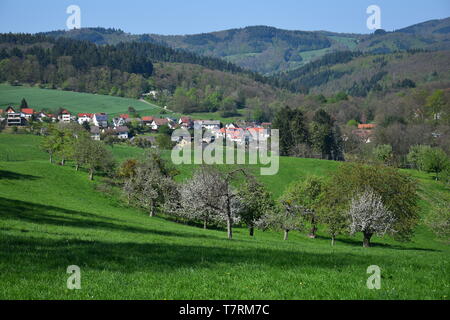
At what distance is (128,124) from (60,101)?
47.8 m

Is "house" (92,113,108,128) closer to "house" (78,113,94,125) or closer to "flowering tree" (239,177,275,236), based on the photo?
"house" (78,113,94,125)

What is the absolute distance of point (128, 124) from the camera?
15675 centimetres

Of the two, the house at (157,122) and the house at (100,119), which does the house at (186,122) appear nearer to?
the house at (157,122)

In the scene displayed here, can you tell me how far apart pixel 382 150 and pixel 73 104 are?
13164 cm

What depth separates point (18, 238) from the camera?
15.7m

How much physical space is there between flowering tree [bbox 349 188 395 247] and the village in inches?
3349

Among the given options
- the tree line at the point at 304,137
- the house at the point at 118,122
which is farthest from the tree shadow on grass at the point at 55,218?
the house at the point at 118,122

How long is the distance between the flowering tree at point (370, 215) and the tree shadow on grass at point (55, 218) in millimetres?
18389

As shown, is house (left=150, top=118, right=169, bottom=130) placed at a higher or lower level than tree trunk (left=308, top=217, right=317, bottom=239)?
higher

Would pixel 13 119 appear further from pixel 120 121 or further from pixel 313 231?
pixel 313 231

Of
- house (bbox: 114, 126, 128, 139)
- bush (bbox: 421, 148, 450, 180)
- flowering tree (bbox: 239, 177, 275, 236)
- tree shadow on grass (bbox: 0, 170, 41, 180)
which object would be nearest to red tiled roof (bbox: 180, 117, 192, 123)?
house (bbox: 114, 126, 128, 139)

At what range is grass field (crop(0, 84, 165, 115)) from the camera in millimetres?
173500

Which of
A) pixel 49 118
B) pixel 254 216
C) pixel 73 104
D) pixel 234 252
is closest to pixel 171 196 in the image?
pixel 254 216
